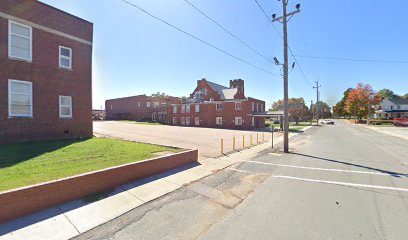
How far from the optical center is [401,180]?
261 inches

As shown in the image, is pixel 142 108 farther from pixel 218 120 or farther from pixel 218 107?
pixel 218 120

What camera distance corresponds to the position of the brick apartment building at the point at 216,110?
119 feet

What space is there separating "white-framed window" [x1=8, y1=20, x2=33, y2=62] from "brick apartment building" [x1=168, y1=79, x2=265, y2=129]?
30.3 m

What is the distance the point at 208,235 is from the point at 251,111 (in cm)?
3405

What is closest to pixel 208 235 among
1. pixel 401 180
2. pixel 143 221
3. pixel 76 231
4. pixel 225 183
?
pixel 143 221

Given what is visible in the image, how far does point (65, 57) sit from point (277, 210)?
15.1m

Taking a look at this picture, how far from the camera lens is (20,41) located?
35.4 feet

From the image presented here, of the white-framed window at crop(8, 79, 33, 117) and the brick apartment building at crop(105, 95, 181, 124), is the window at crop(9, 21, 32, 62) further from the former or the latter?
the brick apartment building at crop(105, 95, 181, 124)

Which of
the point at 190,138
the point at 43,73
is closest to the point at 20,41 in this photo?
the point at 43,73

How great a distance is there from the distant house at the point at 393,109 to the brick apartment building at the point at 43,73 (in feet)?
295

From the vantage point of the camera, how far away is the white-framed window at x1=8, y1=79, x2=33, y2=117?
1052cm

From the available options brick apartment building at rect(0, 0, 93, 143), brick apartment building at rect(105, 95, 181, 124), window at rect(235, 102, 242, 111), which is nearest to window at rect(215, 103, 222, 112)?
window at rect(235, 102, 242, 111)

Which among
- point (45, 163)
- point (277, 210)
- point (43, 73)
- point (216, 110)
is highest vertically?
point (43, 73)

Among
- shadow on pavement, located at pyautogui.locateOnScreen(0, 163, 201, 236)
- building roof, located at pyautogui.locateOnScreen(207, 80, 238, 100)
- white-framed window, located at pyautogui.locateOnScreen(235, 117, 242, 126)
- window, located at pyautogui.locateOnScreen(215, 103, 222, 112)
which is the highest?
building roof, located at pyautogui.locateOnScreen(207, 80, 238, 100)
